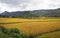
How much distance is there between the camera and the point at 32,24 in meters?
2.71

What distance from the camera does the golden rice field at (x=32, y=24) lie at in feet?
8.76

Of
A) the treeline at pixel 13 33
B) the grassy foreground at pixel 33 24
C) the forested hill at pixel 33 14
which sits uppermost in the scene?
the forested hill at pixel 33 14

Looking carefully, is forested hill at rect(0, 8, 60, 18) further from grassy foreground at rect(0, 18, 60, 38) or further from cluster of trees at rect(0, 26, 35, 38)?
cluster of trees at rect(0, 26, 35, 38)

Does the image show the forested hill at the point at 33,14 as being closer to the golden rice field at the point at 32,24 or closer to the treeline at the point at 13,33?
the golden rice field at the point at 32,24

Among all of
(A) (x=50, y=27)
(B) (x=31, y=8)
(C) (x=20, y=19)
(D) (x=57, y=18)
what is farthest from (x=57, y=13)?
(C) (x=20, y=19)

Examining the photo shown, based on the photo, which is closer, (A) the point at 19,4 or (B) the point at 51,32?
(B) the point at 51,32

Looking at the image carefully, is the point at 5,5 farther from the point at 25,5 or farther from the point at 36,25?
the point at 36,25

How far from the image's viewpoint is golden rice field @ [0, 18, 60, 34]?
2670mm

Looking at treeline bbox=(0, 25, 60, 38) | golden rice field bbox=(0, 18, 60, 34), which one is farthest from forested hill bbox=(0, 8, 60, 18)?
treeline bbox=(0, 25, 60, 38)

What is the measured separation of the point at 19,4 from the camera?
9.25 feet

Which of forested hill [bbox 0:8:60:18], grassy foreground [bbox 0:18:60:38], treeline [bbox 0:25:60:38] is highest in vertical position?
forested hill [bbox 0:8:60:18]

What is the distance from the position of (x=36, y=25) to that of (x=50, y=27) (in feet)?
0.84

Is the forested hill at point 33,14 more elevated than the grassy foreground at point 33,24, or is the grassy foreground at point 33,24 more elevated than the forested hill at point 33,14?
the forested hill at point 33,14

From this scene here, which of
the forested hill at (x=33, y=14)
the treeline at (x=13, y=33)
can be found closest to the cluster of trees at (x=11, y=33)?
the treeline at (x=13, y=33)
